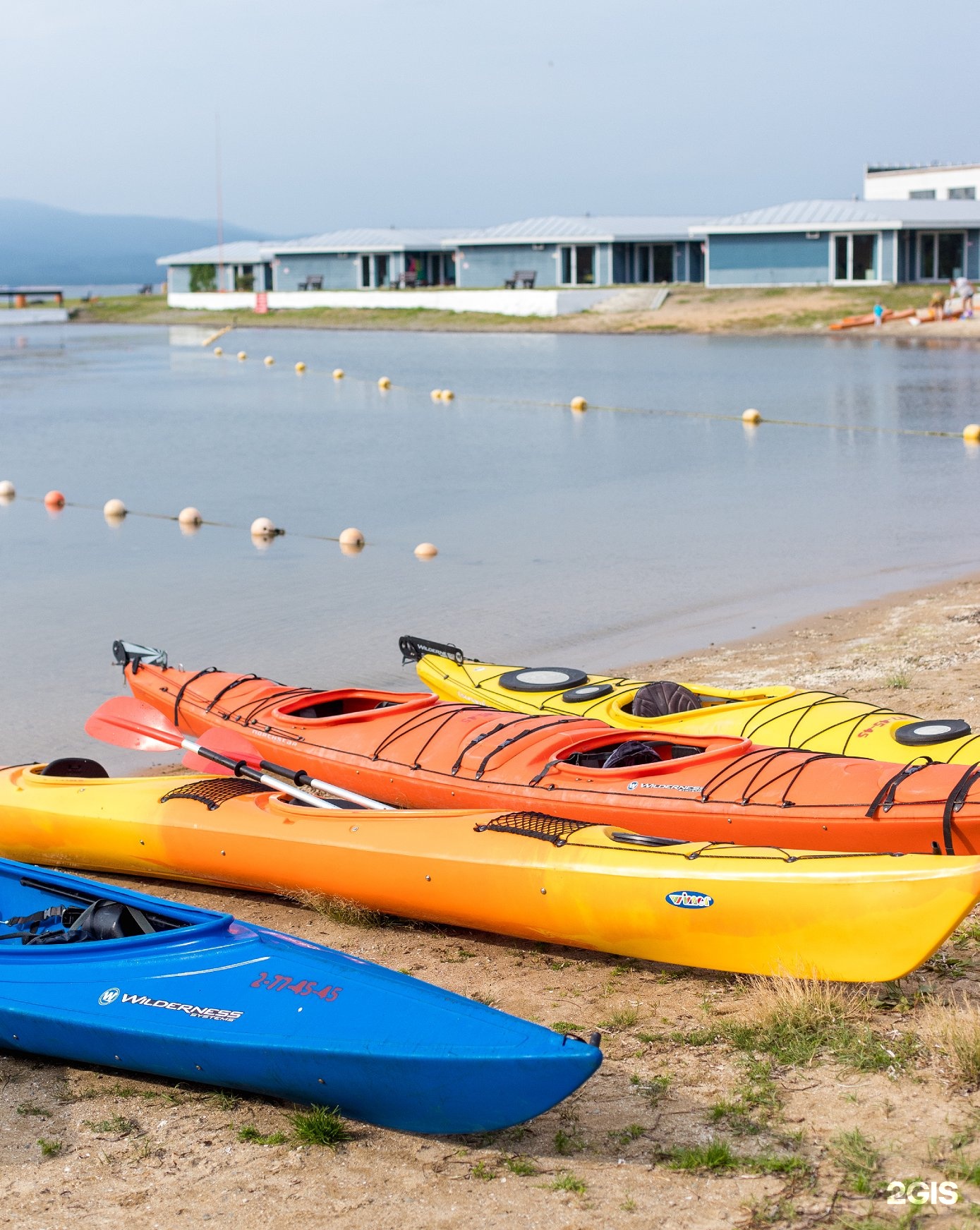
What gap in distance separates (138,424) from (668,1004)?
24813mm

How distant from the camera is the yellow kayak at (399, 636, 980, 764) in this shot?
254 inches

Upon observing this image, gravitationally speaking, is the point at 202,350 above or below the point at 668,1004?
above

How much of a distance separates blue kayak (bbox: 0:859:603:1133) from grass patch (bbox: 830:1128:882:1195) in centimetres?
78

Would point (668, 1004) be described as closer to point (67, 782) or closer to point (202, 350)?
point (67, 782)

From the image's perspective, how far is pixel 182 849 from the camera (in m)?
6.68

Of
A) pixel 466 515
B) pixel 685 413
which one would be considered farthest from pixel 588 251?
pixel 466 515

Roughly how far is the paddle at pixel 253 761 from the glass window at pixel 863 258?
42044 millimetres

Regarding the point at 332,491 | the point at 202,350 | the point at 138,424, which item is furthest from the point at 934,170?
the point at 332,491

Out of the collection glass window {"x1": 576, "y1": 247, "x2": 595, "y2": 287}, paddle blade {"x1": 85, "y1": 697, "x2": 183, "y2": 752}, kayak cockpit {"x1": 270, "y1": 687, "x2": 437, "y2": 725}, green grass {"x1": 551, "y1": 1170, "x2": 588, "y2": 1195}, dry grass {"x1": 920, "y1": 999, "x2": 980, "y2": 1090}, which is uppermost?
glass window {"x1": 576, "y1": 247, "x2": 595, "y2": 287}

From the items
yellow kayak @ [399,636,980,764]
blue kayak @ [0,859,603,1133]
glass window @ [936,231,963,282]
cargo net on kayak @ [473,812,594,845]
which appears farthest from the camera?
glass window @ [936,231,963,282]

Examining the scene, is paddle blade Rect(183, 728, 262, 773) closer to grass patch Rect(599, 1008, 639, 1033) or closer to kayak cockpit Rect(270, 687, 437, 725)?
kayak cockpit Rect(270, 687, 437, 725)

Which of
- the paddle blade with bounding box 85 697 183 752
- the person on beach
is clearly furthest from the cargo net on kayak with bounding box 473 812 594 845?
the person on beach

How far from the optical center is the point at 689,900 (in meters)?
5.23

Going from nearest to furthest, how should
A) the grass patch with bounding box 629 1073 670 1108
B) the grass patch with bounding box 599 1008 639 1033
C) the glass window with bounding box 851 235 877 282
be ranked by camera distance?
the grass patch with bounding box 629 1073 670 1108 → the grass patch with bounding box 599 1008 639 1033 → the glass window with bounding box 851 235 877 282
